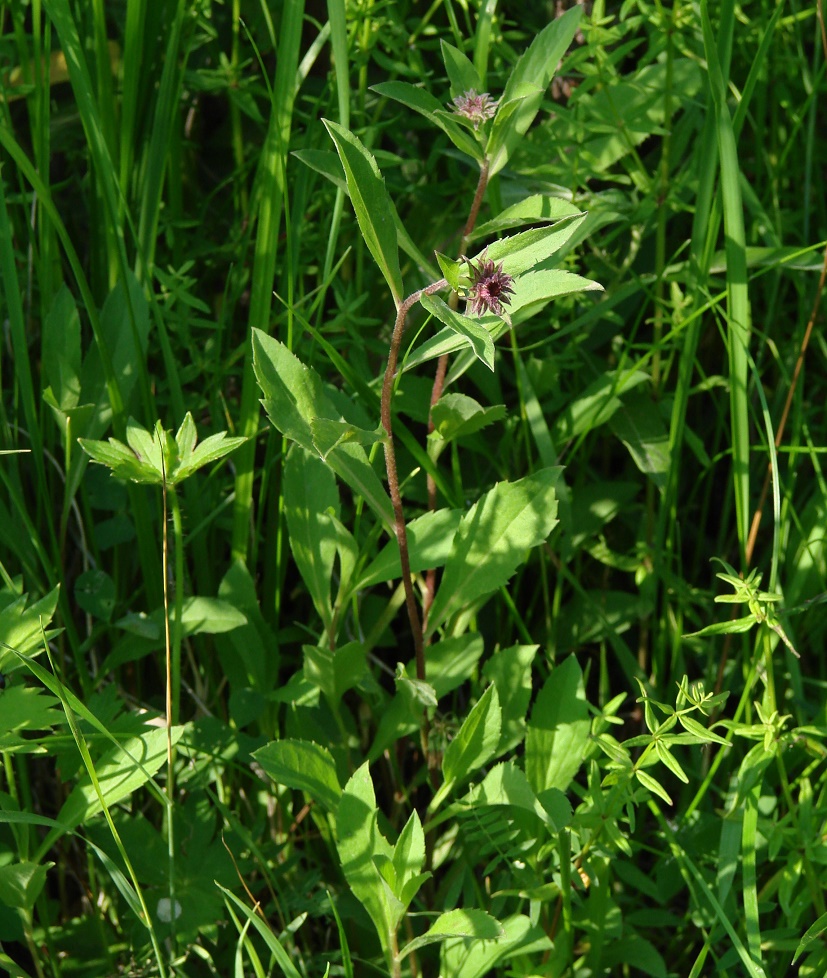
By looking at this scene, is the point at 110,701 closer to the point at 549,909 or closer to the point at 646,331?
the point at 549,909

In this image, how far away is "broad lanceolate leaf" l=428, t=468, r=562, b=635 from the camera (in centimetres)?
123

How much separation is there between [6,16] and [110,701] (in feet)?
3.80

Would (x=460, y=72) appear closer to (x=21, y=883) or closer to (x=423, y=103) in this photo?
(x=423, y=103)

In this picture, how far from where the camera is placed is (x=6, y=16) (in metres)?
1.77

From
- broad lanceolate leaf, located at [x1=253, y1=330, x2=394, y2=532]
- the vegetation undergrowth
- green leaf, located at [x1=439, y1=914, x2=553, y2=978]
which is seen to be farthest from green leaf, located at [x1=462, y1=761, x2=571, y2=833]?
broad lanceolate leaf, located at [x1=253, y1=330, x2=394, y2=532]

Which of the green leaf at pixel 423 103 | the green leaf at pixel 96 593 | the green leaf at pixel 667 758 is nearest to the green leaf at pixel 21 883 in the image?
the green leaf at pixel 96 593

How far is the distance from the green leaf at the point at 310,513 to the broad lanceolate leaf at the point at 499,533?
16 cm

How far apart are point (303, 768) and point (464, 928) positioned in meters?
0.24

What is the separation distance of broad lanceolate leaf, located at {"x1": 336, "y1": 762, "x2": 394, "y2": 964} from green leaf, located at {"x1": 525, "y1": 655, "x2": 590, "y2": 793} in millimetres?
225

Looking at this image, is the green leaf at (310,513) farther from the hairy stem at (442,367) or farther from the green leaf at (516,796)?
the green leaf at (516,796)

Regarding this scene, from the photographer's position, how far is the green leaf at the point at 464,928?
3.44ft

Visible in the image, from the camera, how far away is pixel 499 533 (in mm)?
1248

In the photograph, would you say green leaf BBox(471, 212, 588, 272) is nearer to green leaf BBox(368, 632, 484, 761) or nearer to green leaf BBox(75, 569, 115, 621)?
green leaf BBox(368, 632, 484, 761)

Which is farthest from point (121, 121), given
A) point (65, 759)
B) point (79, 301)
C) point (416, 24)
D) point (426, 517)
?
point (65, 759)
